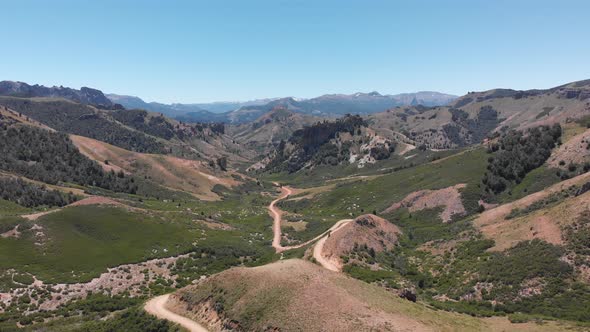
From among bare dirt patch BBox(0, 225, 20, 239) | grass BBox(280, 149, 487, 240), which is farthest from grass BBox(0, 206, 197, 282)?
grass BBox(280, 149, 487, 240)

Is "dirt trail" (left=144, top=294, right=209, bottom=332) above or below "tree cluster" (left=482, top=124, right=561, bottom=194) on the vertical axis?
below

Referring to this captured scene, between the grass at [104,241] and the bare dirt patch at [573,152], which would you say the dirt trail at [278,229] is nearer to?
the grass at [104,241]

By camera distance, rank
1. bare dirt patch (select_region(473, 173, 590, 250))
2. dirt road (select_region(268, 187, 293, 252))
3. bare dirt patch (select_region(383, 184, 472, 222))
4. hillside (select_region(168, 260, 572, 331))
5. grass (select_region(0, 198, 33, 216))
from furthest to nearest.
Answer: bare dirt patch (select_region(383, 184, 472, 222)) → grass (select_region(0, 198, 33, 216)) → dirt road (select_region(268, 187, 293, 252)) → bare dirt patch (select_region(473, 173, 590, 250)) → hillside (select_region(168, 260, 572, 331))

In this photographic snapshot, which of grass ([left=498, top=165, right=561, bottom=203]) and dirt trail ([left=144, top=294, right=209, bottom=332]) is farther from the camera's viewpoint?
grass ([left=498, top=165, right=561, bottom=203])

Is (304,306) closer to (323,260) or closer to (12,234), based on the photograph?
(323,260)

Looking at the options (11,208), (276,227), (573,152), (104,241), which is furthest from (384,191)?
(11,208)

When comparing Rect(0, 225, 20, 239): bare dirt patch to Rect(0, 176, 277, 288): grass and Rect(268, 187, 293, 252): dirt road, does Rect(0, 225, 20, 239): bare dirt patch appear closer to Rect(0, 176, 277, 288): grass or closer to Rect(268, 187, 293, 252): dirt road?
Rect(0, 176, 277, 288): grass
